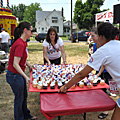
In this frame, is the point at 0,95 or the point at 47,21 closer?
the point at 0,95

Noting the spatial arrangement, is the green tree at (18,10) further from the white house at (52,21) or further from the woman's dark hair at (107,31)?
the woman's dark hair at (107,31)

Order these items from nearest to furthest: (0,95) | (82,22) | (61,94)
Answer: (61,94) < (0,95) < (82,22)

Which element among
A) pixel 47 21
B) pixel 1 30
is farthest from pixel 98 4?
pixel 1 30

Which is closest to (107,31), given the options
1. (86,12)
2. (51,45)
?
(51,45)

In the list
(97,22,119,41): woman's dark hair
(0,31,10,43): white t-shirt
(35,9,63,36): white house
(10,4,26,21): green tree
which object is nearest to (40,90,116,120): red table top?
(97,22,119,41): woman's dark hair

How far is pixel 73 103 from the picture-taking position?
74.4 inches


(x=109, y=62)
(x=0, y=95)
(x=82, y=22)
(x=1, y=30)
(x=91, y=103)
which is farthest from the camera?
(x=82, y=22)

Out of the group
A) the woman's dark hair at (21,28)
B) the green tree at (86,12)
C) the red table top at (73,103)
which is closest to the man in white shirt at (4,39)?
the woman's dark hair at (21,28)

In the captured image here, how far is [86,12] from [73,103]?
4192 cm

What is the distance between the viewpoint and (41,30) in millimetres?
42219

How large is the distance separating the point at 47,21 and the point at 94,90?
1617 inches

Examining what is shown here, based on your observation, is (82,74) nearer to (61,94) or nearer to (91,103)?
(91,103)

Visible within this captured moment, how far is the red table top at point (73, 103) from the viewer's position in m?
1.74

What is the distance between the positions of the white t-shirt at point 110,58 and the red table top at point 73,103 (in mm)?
470
